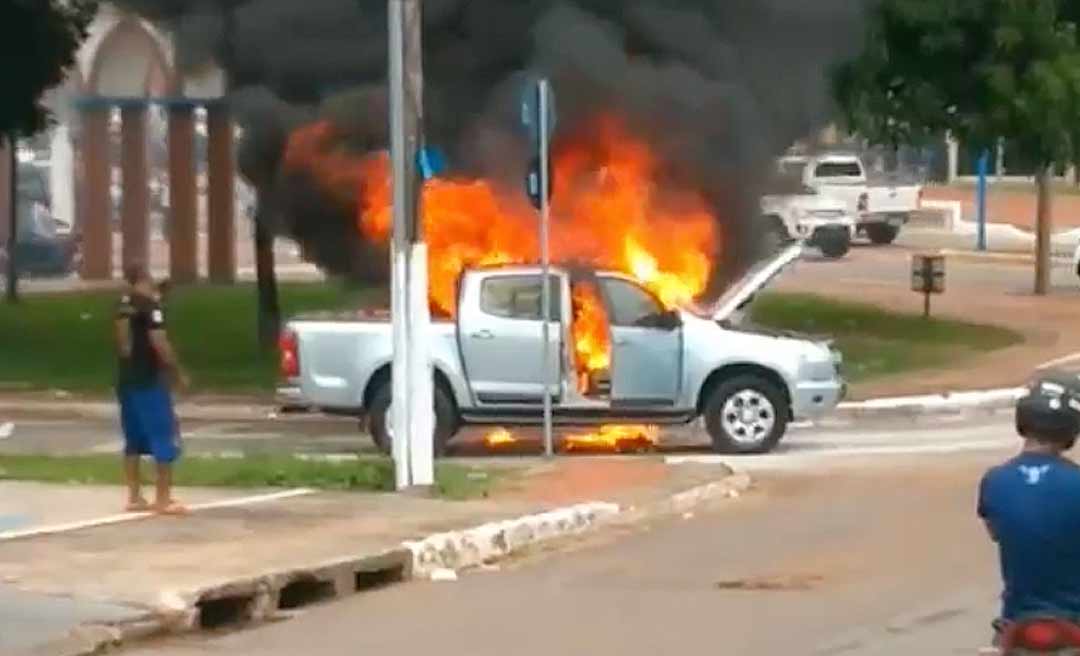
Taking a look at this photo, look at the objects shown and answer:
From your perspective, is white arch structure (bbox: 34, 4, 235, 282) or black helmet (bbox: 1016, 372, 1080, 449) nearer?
black helmet (bbox: 1016, 372, 1080, 449)

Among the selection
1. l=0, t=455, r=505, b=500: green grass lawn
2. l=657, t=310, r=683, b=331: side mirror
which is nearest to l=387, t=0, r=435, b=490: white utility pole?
l=0, t=455, r=505, b=500: green grass lawn

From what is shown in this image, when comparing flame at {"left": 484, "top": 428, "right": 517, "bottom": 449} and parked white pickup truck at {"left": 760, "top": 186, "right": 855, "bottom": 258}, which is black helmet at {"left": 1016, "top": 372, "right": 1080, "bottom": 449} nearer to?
flame at {"left": 484, "top": 428, "right": 517, "bottom": 449}

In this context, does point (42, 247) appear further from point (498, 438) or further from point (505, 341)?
point (505, 341)

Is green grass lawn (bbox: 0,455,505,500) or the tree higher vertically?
the tree

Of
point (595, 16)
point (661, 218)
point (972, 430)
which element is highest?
point (595, 16)

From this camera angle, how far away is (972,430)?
23828 mm

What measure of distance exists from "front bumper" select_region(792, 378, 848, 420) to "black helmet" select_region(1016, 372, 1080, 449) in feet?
48.3

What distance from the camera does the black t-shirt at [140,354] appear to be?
16.5 m

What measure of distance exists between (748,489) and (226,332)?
648 inches

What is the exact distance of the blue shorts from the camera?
650 inches

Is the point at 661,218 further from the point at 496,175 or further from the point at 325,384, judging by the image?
the point at 325,384

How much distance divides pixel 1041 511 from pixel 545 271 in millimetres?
13931

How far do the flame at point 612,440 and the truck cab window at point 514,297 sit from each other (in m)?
1.18

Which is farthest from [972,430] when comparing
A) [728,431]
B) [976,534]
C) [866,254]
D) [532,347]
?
[866,254]
